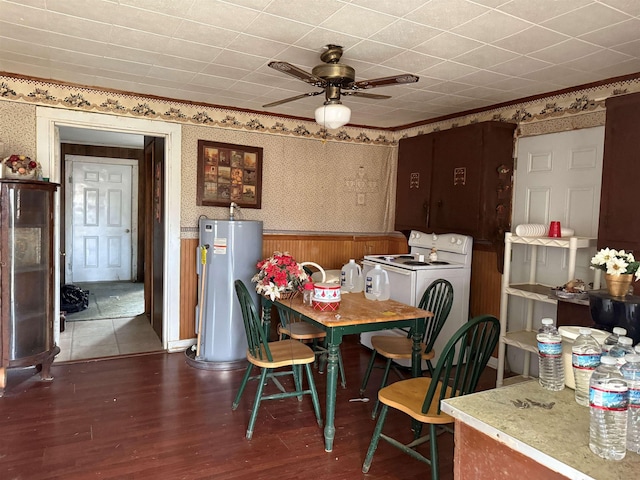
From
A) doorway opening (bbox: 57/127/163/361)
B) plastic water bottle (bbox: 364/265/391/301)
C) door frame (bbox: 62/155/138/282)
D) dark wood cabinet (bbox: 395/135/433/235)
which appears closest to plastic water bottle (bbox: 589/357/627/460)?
plastic water bottle (bbox: 364/265/391/301)

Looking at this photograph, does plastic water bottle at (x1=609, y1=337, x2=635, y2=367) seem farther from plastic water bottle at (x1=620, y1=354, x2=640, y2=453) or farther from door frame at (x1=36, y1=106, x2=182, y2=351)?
door frame at (x1=36, y1=106, x2=182, y2=351)

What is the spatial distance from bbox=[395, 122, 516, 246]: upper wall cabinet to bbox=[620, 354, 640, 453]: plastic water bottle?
Result: 269 centimetres

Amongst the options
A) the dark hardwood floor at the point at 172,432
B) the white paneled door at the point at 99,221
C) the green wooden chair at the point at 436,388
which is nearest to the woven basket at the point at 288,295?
the dark hardwood floor at the point at 172,432

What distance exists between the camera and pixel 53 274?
3711 millimetres

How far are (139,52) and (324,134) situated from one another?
2292mm

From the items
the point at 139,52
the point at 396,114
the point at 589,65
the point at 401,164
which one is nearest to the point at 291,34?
the point at 139,52

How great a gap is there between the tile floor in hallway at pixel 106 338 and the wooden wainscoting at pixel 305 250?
1.63ft

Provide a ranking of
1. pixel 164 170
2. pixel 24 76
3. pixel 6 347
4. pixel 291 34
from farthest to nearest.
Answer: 1. pixel 164 170
2. pixel 24 76
3. pixel 6 347
4. pixel 291 34

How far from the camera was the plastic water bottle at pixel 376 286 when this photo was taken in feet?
10.9

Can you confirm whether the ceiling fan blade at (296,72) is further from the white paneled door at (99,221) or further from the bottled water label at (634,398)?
the white paneled door at (99,221)

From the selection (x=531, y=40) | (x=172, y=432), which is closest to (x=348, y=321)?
(x=172, y=432)

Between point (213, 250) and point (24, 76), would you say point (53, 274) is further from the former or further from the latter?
point (24, 76)

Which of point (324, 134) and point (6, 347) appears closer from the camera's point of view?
point (6, 347)

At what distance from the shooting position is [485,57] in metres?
2.91
